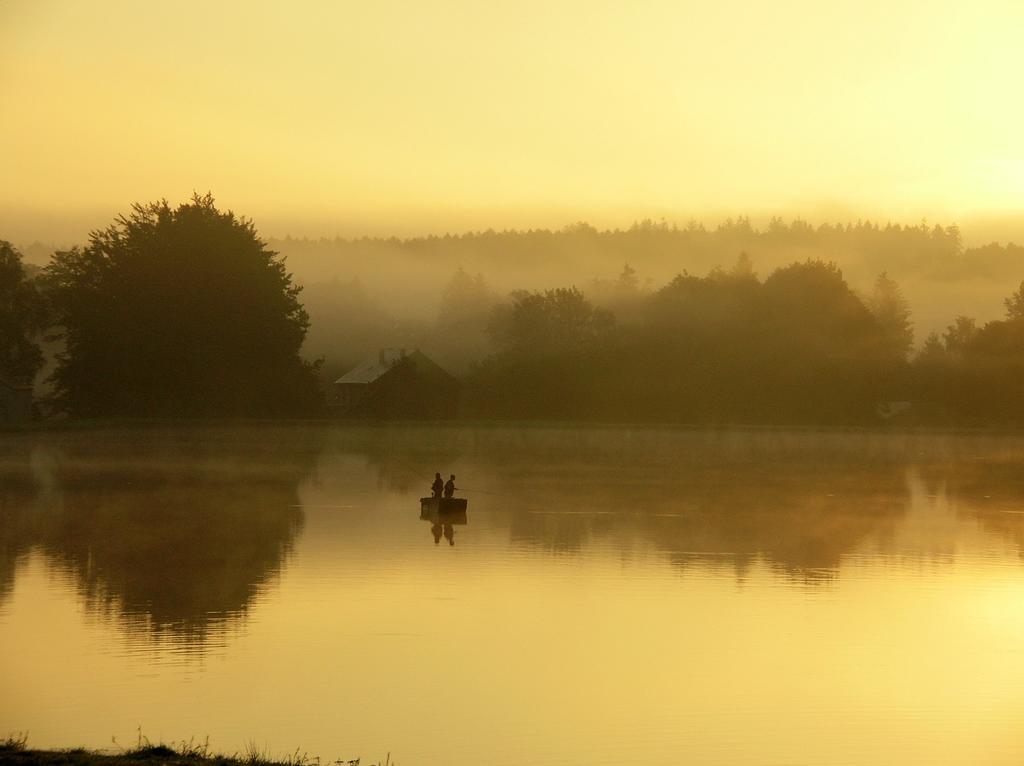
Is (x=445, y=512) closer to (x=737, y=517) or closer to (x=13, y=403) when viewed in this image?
(x=737, y=517)

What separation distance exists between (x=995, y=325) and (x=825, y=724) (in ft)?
343

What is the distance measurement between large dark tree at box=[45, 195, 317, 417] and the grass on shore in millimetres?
76433

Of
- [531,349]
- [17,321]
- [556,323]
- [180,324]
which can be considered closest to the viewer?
[180,324]

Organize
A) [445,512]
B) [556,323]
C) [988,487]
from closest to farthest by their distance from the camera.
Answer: [445,512] < [988,487] < [556,323]

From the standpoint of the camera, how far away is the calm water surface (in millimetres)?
15594

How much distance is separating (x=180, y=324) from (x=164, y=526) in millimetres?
56720

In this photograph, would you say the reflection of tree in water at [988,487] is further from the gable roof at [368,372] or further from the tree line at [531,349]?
the gable roof at [368,372]

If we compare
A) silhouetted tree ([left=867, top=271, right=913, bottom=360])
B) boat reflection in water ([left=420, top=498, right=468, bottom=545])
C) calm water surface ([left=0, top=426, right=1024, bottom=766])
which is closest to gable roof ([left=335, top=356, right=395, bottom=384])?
silhouetted tree ([left=867, top=271, right=913, bottom=360])

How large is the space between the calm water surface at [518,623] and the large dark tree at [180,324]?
3963 cm

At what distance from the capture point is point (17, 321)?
9906 cm

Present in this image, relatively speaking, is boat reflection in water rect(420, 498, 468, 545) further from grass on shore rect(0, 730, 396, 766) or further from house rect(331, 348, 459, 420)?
house rect(331, 348, 459, 420)

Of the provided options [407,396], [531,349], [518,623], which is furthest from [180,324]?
[518,623]

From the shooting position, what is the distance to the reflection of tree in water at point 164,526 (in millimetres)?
23328

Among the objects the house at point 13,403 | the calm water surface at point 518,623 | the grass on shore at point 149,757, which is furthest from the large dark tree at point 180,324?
the grass on shore at point 149,757
